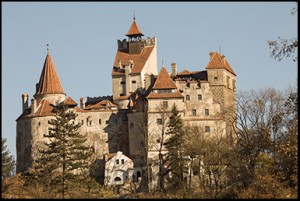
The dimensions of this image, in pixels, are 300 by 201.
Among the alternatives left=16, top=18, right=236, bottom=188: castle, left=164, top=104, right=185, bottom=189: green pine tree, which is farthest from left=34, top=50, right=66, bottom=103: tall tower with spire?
left=164, top=104, right=185, bottom=189: green pine tree

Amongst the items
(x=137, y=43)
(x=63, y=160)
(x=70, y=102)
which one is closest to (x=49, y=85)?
(x=70, y=102)

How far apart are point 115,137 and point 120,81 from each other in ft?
27.0

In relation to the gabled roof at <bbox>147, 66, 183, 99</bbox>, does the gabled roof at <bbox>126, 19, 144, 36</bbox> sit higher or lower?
higher

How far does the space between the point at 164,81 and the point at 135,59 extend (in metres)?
9.80

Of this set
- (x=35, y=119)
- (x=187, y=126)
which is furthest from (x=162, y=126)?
(x=35, y=119)

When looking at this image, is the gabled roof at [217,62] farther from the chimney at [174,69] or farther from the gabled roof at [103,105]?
the gabled roof at [103,105]

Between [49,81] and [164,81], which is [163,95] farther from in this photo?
[49,81]

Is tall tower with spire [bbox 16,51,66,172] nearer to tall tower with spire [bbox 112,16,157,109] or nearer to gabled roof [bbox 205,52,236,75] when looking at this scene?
tall tower with spire [bbox 112,16,157,109]

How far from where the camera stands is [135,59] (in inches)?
3415

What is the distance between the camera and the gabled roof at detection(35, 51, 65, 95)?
273ft

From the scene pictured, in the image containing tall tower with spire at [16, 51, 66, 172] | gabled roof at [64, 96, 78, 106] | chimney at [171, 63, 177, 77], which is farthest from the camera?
chimney at [171, 63, 177, 77]

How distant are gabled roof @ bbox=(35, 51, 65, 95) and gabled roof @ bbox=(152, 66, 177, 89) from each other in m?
11.5

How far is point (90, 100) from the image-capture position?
3408 inches

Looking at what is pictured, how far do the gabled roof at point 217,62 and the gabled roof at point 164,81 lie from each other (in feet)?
15.7
